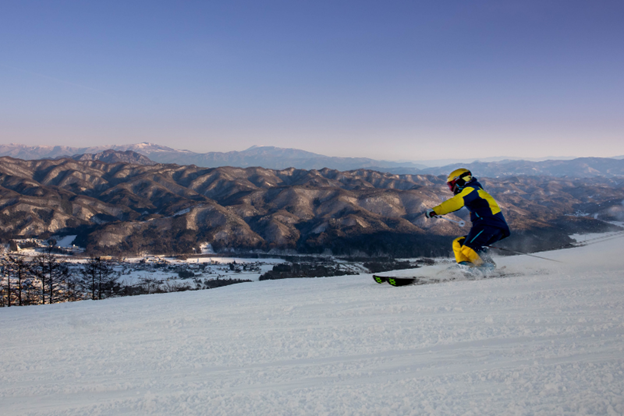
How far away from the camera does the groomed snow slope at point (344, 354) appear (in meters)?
3.07

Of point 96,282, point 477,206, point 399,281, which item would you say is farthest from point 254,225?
point 477,206

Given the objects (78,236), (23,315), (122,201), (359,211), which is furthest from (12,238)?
(23,315)

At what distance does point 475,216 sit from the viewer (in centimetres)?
793

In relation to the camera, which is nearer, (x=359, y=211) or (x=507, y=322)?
(x=507, y=322)

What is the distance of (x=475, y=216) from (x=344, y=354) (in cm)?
544

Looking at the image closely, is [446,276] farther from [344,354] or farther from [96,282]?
[96,282]

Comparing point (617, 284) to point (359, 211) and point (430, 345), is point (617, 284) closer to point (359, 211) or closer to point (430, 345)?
point (430, 345)

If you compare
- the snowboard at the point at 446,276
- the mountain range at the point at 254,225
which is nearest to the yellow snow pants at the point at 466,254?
the snowboard at the point at 446,276

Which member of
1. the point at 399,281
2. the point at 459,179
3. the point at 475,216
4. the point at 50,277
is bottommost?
the point at 50,277

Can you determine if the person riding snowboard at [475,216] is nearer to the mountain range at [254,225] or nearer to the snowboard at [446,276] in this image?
the snowboard at [446,276]

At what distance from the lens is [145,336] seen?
17.6 ft

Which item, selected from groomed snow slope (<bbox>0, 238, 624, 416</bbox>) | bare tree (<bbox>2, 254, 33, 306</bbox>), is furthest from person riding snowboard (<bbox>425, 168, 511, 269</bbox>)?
bare tree (<bbox>2, 254, 33, 306</bbox>)

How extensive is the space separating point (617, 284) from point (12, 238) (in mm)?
189137

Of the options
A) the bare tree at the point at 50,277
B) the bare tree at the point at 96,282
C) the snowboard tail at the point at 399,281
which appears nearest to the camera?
the snowboard tail at the point at 399,281
